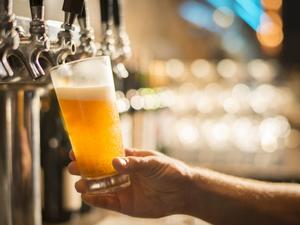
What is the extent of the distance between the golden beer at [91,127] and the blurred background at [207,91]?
0.23 m

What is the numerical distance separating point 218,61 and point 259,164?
7.07 feet

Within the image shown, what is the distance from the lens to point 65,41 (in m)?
0.99

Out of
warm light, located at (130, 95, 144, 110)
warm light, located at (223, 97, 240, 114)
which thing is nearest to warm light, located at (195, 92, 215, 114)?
warm light, located at (223, 97, 240, 114)

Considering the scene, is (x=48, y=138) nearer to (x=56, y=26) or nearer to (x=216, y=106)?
(x=56, y=26)

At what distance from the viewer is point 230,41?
648cm

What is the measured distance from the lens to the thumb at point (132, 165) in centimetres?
101

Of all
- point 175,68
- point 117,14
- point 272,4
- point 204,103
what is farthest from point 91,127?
point 272,4

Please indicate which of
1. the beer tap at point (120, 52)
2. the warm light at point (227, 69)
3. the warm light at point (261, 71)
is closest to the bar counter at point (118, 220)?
the beer tap at point (120, 52)

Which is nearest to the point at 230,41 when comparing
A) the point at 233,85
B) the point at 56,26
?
the point at 233,85

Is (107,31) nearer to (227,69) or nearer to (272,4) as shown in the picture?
(227,69)

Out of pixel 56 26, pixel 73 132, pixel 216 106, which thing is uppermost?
pixel 56 26

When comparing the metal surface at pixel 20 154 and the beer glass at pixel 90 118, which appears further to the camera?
the metal surface at pixel 20 154

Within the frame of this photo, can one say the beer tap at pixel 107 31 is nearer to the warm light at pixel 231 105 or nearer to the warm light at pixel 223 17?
the warm light at pixel 231 105

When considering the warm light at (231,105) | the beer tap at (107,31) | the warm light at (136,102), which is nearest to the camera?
the beer tap at (107,31)
